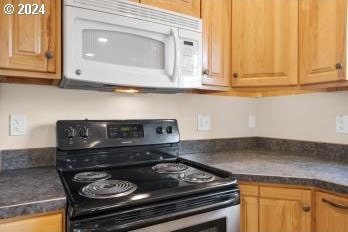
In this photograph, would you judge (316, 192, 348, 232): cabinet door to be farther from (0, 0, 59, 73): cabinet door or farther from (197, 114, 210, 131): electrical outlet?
(0, 0, 59, 73): cabinet door

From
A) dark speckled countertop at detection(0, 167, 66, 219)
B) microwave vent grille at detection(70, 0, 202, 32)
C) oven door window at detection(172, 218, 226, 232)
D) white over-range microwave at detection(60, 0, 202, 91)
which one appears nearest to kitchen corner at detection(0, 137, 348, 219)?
dark speckled countertop at detection(0, 167, 66, 219)

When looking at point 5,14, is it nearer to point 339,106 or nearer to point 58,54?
point 58,54

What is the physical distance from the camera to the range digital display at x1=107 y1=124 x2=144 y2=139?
152 centimetres

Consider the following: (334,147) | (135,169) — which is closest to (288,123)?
(334,147)

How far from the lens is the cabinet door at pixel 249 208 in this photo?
1.31 m

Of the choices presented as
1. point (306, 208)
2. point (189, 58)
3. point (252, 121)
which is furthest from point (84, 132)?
point (252, 121)

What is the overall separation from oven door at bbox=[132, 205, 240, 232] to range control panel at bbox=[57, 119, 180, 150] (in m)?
0.61

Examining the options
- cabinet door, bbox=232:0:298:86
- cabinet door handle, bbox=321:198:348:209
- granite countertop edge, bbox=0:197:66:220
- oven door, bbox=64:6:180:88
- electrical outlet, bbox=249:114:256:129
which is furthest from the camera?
electrical outlet, bbox=249:114:256:129

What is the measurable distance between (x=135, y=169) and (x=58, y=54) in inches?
27.8

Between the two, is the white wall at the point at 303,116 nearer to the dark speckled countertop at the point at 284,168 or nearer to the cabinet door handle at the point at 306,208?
the dark speckled countertop at the point at 284,168

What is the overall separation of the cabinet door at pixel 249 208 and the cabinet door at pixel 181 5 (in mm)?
1009

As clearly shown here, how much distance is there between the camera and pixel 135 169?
1.47 m

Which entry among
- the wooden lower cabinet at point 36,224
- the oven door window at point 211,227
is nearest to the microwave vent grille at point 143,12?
the wooden lower cabinet at point 36,224

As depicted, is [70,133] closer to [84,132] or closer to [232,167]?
[84,132]
